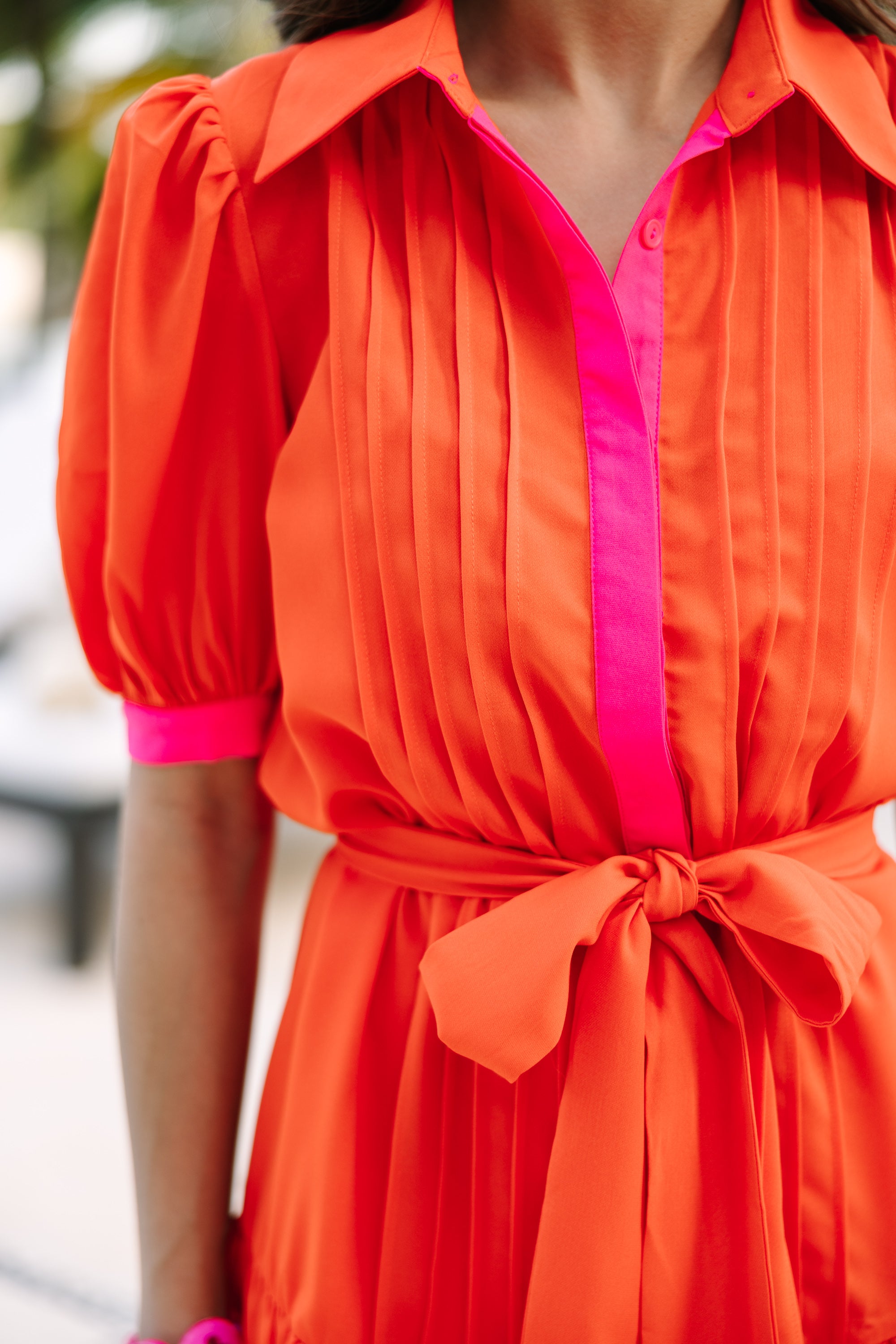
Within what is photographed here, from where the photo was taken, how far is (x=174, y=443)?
0.77m

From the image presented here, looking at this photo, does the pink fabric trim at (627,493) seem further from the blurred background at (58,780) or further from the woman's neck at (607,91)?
the blurred background at (58,780)

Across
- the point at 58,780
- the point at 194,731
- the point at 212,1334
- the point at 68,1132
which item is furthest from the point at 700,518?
the point at 58,780

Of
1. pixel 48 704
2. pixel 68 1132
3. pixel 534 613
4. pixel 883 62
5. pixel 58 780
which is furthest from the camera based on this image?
pixel 48 704

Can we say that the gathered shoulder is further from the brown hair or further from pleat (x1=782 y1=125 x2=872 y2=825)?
pleat (x1=782 y1=125 x2=872 y2=825)

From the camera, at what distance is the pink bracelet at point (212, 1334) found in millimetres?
805

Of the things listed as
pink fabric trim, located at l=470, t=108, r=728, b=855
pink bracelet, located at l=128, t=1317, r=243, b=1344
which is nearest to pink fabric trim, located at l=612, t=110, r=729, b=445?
pink fabric trim, located at l=470, t=108, r=728, b=855

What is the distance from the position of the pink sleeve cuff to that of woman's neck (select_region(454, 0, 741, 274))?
0.39 metres

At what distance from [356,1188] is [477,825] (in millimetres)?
241

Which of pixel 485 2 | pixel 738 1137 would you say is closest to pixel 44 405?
pixel 485 2

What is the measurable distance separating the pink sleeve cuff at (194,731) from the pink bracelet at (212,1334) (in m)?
0.38

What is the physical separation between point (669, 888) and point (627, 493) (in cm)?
22

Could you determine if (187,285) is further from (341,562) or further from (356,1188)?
(356,1188)

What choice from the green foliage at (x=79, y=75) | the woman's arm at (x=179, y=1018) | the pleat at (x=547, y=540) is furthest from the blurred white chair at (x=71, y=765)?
the pleat at (x=547, y=540)

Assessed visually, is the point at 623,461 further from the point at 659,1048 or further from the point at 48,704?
the point at 48,704
